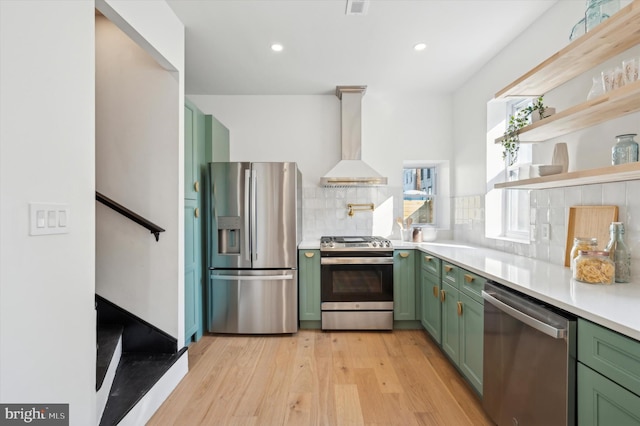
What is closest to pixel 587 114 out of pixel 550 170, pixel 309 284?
pixel 550 170

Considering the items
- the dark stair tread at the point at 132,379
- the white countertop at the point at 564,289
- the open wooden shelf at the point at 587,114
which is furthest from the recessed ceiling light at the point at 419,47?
the dark stair tread at the point at 132,379

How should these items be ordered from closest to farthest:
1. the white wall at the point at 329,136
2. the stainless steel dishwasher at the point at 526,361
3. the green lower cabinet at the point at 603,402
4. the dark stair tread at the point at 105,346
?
1. the green lower cabinet at the point at 603,402
2. the stainless steel dishwasher at the point at 526,361
3. the dark stair tread at the point at 105,346
4. the white wall at the point at 329,136

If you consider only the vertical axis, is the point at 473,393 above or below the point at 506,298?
below

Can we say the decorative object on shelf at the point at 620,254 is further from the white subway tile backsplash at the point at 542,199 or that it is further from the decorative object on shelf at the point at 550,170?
the white subway tile backsplash at the point at 542,199

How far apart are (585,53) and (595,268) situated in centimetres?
112

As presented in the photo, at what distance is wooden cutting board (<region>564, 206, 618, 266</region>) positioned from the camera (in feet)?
5.64

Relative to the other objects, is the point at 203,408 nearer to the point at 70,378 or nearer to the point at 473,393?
the point at 70,378

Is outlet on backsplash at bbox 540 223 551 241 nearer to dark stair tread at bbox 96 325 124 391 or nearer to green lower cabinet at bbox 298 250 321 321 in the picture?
green lower cabinet at bbox 298 250 321 321

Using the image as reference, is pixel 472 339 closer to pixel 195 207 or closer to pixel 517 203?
pixel 517 203

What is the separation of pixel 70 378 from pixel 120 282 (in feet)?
3.48

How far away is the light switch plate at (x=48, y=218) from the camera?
3.49ft

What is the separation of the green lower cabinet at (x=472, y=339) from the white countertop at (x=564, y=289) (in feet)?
0.82

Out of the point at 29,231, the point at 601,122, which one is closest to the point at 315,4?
the point at 601,122

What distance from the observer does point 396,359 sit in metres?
2.56
